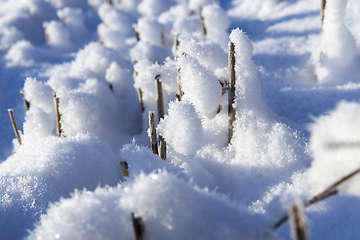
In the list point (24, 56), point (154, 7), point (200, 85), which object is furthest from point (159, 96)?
point (154, 7)

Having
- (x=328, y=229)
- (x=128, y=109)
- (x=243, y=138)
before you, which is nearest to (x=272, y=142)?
(x=243, y=138)

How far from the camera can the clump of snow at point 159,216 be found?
0.39 m

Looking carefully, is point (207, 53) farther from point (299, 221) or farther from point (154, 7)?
point (154, 7)

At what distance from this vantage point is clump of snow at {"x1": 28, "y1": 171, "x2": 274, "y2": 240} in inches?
15.2

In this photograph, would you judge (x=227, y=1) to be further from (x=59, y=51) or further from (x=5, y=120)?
(x=5, y=120)

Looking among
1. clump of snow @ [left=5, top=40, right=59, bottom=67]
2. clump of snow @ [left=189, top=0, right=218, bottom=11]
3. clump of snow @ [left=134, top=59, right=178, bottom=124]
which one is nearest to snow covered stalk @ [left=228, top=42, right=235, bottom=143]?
clump of snow @ [left=134, top=59, right=178, bottom=124]

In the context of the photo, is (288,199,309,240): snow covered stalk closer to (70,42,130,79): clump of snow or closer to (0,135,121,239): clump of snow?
(0,135,121,239): clump of snow

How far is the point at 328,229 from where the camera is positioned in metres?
0.56

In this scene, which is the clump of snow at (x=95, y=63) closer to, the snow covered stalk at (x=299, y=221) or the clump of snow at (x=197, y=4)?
the clump of snow at (x=197, y=4)

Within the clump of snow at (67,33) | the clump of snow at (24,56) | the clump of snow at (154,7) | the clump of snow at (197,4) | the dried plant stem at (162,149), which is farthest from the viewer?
the clump of snow at (154,7)

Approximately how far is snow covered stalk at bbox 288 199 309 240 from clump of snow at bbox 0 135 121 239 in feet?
1.86

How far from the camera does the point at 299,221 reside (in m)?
0.33

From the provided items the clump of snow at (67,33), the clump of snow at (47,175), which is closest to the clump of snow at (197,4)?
the clump of snow at (67,33)

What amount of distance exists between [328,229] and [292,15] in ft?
5.54
